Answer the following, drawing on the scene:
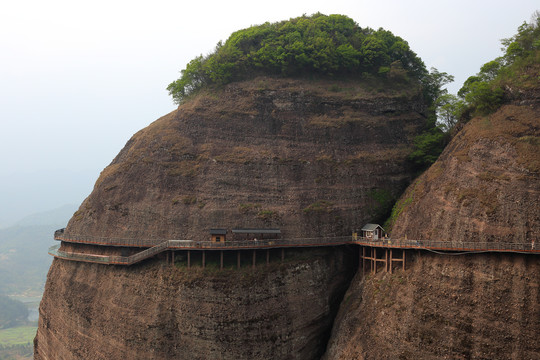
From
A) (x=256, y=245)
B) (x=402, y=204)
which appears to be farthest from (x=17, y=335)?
(x=402, y=204)

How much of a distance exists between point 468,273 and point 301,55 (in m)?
32.3

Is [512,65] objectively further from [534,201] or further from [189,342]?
[189,342]

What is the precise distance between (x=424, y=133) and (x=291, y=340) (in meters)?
29.5

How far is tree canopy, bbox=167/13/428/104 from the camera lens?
47875mm

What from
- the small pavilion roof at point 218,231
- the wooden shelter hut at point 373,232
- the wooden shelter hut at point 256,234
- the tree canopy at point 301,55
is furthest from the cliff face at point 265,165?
Answer: the tree canopy at point 301,55

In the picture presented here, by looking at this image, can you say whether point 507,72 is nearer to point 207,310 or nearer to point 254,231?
point 254,231

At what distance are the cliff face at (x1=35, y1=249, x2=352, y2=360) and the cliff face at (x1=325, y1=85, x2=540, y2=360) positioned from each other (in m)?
2.73

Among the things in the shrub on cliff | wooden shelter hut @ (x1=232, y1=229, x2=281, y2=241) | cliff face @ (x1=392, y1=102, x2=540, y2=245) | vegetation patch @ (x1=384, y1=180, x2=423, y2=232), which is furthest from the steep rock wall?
the shrub on cliff

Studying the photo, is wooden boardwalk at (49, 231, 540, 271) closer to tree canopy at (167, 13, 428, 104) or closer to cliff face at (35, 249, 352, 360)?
cliff face at (35, 249, 352, 360)

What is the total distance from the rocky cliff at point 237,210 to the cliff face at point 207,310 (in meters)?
0.11

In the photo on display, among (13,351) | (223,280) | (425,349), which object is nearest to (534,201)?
(425,349)

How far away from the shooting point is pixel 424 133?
45.1 meters

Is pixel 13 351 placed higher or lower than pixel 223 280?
lower

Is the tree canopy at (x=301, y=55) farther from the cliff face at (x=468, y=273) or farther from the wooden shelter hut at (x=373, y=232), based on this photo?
the wooden shelter hut at (x=373, y=232)
